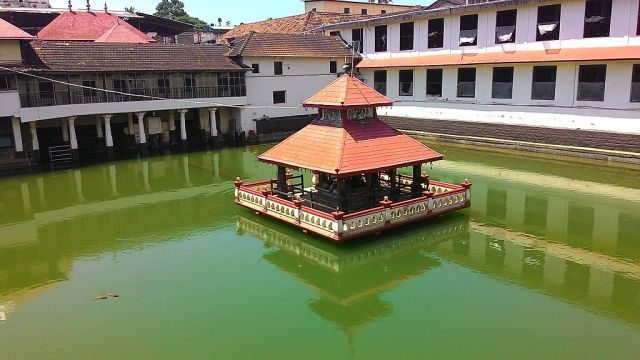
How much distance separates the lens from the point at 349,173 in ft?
38.9

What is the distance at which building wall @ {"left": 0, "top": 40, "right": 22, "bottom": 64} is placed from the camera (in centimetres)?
2164

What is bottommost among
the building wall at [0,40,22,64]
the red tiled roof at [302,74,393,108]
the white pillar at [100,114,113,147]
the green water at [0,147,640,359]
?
the green water at [0,147,640,359]

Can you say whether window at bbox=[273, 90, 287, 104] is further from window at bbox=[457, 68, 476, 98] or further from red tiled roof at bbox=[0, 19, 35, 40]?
red tiled roof at bbox=[0, 19, 35, 40]

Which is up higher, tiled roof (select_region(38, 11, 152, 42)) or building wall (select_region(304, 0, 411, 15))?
building wall (select_region(304, 0, 411, 15))

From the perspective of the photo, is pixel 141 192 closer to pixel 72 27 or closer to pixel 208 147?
pixel 208 147

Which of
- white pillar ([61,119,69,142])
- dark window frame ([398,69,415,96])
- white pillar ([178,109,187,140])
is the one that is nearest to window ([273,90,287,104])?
white pillar ([178,109,187,140])

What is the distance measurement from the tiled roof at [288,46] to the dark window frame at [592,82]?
14507 millimetres

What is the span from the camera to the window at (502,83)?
2614 centimetres

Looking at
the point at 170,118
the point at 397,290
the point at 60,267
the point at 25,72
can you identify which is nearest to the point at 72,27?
the point at 170,118

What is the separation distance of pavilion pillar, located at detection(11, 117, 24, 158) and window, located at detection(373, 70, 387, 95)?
66.4 feet

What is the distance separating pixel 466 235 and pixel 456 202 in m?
1.22

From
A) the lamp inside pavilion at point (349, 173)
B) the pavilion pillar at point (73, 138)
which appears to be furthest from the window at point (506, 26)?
the pavilion pillar at point (73, 138)

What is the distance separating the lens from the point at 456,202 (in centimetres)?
1406

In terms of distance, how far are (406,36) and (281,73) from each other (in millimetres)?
7898
